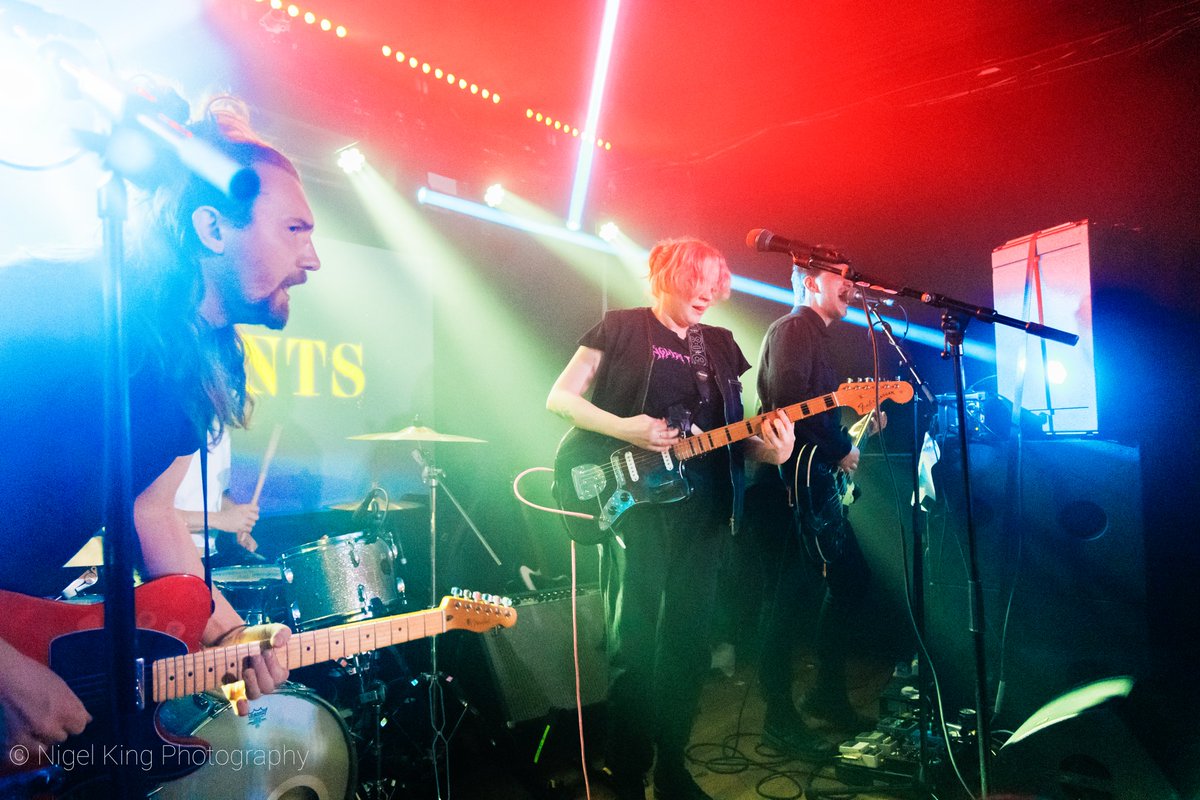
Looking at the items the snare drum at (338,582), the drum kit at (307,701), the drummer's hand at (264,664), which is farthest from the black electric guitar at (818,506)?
the drummer's hand at (264,664)

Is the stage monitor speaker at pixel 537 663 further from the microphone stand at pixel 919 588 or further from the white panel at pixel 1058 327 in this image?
the white panel at pixel 1058 327

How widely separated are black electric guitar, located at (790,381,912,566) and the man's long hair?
2328 mm

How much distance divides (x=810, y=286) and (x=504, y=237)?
2.92 m

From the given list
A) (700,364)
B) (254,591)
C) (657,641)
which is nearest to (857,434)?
(700,364)

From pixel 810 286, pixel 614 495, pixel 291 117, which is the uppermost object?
pixel 291 117

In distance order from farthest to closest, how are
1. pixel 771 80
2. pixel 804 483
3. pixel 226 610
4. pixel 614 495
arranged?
1. pixel 771 80
2. pixel 804 483
3. pixel 614 495
4. pixel 226 610

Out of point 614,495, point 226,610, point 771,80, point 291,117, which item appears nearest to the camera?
point 226,610

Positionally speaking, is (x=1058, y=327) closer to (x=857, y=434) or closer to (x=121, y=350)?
(x=857, y=434)

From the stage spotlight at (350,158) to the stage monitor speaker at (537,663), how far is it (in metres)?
3.06

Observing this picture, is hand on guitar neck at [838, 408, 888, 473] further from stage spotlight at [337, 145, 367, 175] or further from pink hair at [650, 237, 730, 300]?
stage spotlight at [337, 145, 367, 175]

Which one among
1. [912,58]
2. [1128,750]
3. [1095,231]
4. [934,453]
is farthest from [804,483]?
[912,58]

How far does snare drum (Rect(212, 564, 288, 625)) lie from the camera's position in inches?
115

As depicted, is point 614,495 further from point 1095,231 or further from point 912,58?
point 912,58

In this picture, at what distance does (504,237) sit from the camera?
5.82m
